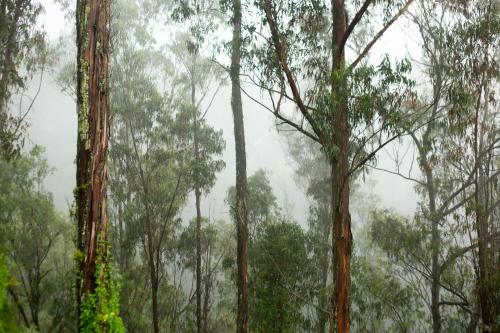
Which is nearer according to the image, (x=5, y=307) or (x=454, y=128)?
(x=5, y=307)

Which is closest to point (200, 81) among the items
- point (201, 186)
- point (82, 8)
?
point (201, 186)

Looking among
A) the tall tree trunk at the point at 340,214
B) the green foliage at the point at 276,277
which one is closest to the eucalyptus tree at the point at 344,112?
the tall tree trunk at the point at 340,214

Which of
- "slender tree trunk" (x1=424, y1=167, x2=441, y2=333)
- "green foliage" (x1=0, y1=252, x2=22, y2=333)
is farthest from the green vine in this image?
"slender tree trunk" (x1=424, y1=167, x2=441, y2=333)

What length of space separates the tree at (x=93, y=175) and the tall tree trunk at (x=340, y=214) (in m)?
3.21

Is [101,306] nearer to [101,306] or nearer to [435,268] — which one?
[101,306]

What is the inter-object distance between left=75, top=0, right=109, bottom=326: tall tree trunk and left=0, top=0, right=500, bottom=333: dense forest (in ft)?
0.04

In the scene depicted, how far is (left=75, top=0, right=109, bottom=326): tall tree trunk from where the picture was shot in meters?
3.97

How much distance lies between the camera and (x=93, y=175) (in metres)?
4.09

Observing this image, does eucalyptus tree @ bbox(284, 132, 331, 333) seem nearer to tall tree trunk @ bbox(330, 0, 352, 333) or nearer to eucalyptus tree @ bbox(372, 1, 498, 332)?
tall tree trunk @ bbox(330, 0, 352, 333)

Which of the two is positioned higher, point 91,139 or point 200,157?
point 200,157

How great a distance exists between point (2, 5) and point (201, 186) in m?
6.54

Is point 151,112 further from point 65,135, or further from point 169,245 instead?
point 65,135

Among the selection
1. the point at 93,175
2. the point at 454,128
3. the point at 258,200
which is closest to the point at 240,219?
the point at 454,128

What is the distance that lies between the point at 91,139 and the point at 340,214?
380 cm
